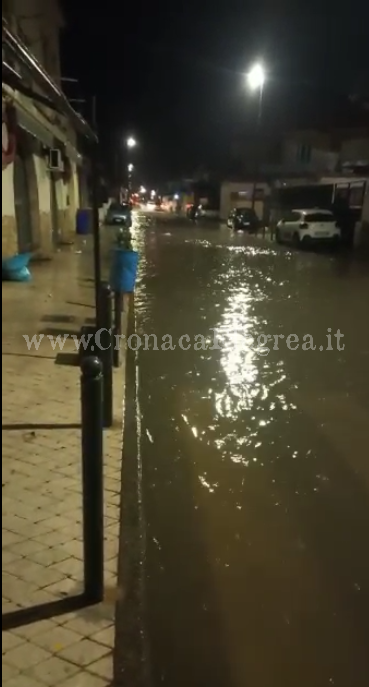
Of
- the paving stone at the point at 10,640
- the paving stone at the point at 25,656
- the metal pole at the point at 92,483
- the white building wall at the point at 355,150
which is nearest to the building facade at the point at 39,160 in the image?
the metal pole at the point at 92,483

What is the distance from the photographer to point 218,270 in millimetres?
16609

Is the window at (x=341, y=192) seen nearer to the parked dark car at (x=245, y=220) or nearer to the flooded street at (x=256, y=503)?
the parked dark car at (x=245, y=220)

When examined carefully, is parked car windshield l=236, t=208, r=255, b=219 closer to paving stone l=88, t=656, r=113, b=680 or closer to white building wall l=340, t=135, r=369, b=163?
white building wall l=340, t=135, r=369, b=163

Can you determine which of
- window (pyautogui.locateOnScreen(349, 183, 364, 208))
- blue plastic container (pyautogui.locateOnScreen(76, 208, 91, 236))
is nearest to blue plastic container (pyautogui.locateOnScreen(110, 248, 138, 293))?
blue plastic container (pyautogui.locateOnScreen(76, 208, 91, 236))

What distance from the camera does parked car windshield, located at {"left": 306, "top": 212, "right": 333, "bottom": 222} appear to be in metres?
24.2

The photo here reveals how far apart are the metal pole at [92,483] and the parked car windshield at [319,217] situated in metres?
22.4

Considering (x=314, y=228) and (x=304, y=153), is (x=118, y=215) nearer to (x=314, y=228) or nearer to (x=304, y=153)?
(x=314, y=228)

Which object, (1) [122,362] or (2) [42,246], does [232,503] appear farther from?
(2) [42,246]

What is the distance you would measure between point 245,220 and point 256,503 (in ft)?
109

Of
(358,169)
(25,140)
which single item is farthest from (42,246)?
(358,169)

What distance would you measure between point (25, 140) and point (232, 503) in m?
13.2

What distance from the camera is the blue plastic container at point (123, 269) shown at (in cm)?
827

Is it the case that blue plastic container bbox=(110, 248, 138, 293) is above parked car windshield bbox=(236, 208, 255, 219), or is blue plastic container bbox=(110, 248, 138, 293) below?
above

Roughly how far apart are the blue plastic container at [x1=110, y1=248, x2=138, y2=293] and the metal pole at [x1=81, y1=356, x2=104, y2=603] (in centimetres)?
527
